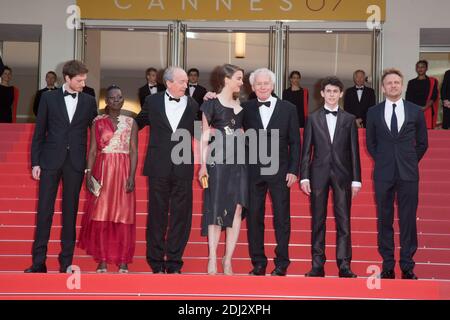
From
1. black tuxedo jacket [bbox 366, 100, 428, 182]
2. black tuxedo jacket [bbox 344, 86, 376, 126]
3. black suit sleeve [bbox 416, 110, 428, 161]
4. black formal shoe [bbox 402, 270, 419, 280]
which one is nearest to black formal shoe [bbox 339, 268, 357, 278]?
black formal shoe [bbox 402, 270, 419, 280]

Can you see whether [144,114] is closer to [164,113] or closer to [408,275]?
[164,113]

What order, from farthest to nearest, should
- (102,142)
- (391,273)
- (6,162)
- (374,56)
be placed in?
(374,56) → (6,162) → (102,142) → (391,273)

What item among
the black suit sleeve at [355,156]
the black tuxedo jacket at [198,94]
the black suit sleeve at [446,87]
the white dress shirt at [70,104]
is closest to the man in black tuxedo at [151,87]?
the black tuxedo jacket at [198,94]

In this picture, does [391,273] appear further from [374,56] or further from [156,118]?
[374,56]

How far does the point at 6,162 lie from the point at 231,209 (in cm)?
499

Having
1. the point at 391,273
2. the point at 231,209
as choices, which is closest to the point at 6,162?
the point at 231,209

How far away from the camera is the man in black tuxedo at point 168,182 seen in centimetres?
655

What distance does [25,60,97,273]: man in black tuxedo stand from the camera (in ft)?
21.6

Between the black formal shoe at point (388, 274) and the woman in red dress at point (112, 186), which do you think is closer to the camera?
the black formal shoe at point (388, 274)

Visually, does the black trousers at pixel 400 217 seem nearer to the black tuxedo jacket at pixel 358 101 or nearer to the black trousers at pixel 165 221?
the black trousers at pixel 165 221

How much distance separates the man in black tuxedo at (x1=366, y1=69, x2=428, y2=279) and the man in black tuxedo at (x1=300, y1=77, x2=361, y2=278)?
0.21 metres

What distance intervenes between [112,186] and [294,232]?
2102mm

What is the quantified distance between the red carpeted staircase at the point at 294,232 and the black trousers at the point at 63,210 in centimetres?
34

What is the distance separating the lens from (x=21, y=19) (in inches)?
620
